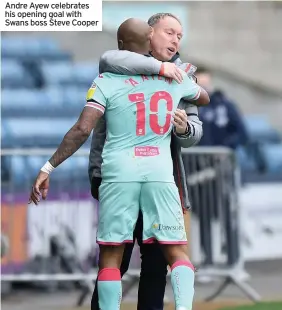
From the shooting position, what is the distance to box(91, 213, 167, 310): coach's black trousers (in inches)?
210

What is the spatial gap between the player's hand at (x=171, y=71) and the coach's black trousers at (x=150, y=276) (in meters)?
0.83

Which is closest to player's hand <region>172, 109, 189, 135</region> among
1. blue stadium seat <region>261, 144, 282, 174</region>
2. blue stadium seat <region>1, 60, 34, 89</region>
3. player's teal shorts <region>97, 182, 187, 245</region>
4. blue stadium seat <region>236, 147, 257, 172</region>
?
player's teal shorts <region>97, 182, 187, 245</region>

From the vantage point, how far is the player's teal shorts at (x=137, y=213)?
5.12 meters

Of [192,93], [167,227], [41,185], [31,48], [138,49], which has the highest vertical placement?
[31,48]

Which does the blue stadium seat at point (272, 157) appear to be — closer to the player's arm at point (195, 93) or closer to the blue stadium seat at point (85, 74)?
the blue stadium seat at point (85, 74)

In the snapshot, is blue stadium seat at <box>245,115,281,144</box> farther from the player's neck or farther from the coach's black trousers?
the player's neck

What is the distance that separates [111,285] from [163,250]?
0.31 metres

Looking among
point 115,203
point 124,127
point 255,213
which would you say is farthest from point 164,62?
point 255,213

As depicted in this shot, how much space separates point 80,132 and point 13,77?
→ 22.7 ft

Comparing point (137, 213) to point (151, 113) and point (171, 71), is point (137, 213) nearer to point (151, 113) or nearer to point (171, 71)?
point (151, 113)

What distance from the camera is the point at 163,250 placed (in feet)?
17.1

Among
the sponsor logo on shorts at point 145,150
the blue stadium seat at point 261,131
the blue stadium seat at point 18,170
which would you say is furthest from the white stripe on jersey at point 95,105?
the blue stadium seat at point 261,131

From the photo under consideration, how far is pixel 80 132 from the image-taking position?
5.10 meters

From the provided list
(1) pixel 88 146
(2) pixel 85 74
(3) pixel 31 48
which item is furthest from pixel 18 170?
(3) pixel 31 48
